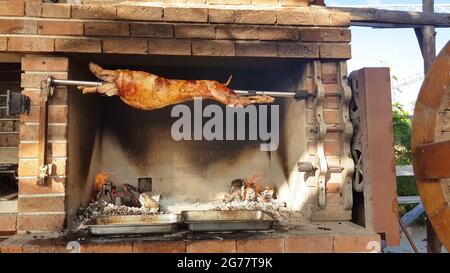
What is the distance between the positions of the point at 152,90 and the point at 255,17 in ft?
3.16

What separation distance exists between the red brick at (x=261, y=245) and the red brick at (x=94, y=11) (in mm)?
1845

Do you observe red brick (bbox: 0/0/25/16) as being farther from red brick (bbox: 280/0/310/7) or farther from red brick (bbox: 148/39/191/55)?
red brick (bbox: 280/0/310/7)

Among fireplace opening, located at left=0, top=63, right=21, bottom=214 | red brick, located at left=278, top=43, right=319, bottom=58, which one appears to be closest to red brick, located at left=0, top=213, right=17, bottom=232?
fireplace opening, located at left=0, top=63, right=21, bottom=214

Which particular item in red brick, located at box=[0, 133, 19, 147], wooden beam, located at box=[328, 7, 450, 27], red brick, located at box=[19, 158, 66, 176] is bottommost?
red brick, located at box=[19, 158, 66, 176]

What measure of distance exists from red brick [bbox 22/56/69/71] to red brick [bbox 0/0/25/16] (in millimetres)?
318

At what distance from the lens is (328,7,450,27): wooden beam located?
3.23 metres

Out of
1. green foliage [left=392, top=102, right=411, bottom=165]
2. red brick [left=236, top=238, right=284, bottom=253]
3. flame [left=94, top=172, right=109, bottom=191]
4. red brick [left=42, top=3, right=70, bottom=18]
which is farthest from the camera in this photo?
green foliage [left=392, top=102, right=411, bottom=165]

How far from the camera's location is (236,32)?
267cm

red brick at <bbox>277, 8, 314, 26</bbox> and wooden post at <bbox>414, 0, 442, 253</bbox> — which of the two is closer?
red brick at <bbox>277, 8, 314, 26</bbox>

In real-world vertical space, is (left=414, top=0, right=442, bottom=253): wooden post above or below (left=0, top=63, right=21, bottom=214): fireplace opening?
above

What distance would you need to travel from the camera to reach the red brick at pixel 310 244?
7.16 ft

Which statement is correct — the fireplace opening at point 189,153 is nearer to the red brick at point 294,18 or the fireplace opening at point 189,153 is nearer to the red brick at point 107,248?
the red brick at point 294,18
